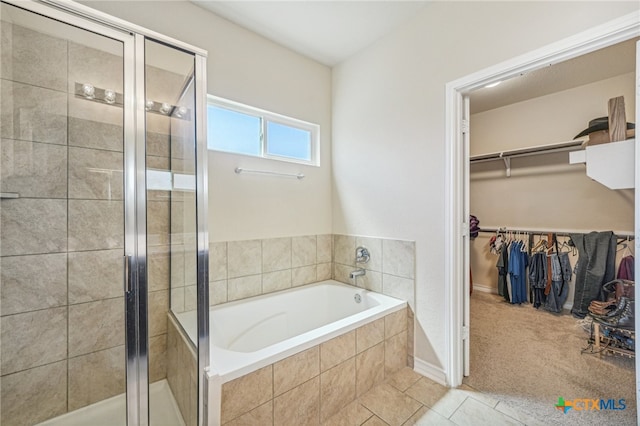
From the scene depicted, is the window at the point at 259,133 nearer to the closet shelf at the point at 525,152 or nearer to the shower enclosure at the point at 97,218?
the shower enclosure at the point at 97,218

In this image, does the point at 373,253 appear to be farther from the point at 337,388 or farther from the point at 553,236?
the point at 553,236

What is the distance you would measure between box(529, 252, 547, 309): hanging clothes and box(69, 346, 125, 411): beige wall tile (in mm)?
4204

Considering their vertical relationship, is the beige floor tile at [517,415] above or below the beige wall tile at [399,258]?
below

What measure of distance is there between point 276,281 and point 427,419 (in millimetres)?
1452

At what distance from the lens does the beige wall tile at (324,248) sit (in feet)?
8.86

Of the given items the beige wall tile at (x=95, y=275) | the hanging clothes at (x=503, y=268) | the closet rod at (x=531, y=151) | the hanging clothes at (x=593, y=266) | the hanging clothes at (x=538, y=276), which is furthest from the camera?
the hanging clothes at (x=503, y=268)

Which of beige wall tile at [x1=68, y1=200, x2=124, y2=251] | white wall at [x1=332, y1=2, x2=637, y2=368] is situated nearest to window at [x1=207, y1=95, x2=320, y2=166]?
white wall at [x1=332, y1=2, x2=637, y2=368]

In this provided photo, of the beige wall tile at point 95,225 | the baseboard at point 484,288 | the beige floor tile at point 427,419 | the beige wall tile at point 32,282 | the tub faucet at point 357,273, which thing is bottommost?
the beige floor tile at point 427,419

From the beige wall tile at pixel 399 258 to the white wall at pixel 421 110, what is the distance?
0.20ft

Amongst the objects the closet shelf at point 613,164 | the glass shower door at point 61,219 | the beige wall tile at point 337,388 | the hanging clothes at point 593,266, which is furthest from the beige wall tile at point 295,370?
the hanging clothes at point 593,266

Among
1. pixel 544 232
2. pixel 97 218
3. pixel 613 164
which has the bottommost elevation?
pixel 544 232

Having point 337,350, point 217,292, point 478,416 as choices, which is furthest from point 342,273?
point 478,416

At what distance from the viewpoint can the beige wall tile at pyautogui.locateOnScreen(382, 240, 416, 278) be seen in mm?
2090

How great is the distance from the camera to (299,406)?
1.45 metres
